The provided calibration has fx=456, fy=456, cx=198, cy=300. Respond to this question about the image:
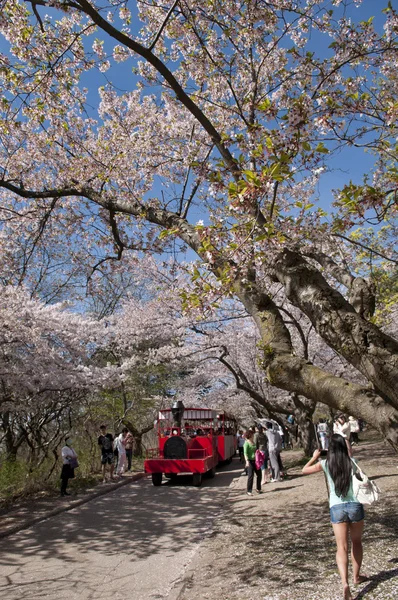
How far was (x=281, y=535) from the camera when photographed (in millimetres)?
6828

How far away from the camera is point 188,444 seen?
15078mm

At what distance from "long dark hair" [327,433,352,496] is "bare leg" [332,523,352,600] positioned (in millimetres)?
309

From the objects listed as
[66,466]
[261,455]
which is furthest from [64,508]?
[261,455]

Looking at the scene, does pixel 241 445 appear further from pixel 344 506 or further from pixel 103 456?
pixel 344 506

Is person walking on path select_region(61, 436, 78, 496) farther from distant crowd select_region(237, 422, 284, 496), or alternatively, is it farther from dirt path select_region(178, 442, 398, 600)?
distant crowd select_region(237, 422, 284, 496)

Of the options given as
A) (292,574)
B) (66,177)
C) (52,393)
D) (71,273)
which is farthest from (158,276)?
(292,574)

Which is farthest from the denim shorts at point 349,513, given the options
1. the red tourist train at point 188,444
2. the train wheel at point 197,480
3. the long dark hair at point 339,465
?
the train wheel at point 197,480

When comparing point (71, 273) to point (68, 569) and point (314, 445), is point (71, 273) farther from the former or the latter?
point (68, 569)

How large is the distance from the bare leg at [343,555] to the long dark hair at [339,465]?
12.2 inches

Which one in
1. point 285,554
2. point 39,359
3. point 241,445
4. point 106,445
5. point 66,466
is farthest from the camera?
point 241,445

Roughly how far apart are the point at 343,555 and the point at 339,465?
77 centimetres

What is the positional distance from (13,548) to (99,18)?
7.13m

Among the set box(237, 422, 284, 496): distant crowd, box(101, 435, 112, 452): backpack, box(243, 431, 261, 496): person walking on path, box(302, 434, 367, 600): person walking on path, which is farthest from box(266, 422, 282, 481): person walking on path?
box(302, 434, 367, 600): person walking on path

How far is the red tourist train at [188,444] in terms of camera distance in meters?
13.6
